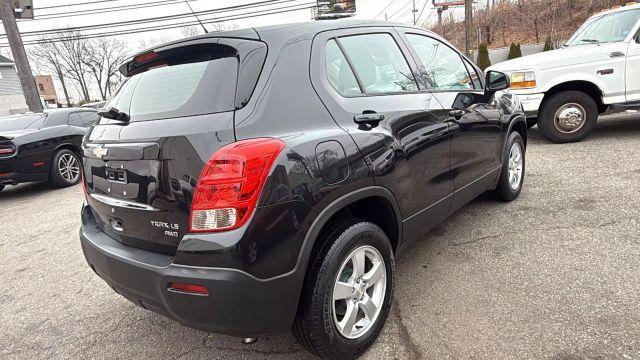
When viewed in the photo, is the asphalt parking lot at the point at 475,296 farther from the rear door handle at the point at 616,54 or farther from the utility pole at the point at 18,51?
the utility pole at the point at 18,51

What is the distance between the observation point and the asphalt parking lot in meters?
2.29

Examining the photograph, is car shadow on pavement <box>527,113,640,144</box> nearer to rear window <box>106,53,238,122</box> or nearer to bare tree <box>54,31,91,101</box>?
rear window <box>106,53,238,122</box>

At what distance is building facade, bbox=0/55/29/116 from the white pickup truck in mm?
34601

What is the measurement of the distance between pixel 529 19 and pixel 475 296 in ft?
90.0

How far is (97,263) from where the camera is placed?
7.48 ft

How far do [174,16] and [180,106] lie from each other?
23.1 meters

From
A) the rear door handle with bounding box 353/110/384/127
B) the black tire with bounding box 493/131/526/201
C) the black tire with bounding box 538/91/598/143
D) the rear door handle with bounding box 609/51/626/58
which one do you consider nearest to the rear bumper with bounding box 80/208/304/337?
the rear door handle with bounding box 353/110/384/127

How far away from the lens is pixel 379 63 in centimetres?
265

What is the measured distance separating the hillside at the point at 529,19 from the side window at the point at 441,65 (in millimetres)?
19503

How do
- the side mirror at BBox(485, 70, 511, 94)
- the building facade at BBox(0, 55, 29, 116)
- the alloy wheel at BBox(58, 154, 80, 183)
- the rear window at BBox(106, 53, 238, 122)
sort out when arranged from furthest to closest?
the building facade at BBox(0, 55, 29, 116) < the alloy wheel at BBox(58, 154, 80, 183) < the side mirror at BBox(485, 70, 511, 94) < the rear window at BBox(106, 53, 238, 122)

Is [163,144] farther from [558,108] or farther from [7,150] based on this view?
[7,150]

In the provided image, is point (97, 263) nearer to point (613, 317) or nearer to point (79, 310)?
point (79, 310)

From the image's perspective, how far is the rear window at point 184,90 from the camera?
1.94 meters

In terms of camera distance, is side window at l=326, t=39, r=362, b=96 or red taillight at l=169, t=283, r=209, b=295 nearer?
red taillight at l=169, t=283, r=209, b=295
